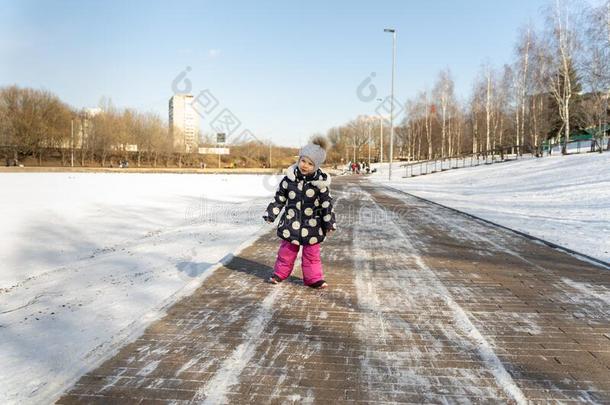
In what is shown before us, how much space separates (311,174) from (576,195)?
1315 centimetres

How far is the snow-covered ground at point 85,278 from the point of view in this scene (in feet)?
10.0

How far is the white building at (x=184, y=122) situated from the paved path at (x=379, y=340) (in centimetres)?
7651

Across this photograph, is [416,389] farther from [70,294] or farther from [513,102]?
[513,102]

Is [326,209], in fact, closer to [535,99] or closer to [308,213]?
[308,213]

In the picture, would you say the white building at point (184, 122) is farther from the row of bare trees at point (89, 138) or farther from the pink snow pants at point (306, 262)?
the pink snow pants at point (306, 262)

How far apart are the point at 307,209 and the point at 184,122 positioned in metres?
83.1

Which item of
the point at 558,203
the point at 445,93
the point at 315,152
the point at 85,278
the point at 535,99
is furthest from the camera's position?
the point at 445,93

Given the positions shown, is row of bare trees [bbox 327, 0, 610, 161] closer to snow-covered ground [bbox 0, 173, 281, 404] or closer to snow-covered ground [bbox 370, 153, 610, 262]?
snow-covered ground [bbox 370, 153, 610, 262]

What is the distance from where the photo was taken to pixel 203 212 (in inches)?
523

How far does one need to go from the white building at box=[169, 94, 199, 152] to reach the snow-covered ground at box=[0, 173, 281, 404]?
67.7 meters

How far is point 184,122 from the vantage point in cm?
8288

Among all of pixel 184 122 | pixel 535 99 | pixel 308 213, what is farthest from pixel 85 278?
pixel 184 122

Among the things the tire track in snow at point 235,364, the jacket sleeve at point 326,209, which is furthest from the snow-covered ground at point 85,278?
the jacket sleeve at point 326,209

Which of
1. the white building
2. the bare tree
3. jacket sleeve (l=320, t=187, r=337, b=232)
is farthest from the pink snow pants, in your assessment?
the white building
